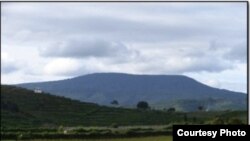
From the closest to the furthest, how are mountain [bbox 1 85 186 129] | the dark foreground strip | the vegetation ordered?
the dark foreground strip < the vegetation < mountain [bbox 1 85 186 129]

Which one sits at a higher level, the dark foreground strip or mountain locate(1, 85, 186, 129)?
mountain locate(1, 85, 186, 129)

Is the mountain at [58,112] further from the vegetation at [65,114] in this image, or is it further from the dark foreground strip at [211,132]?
the dark foreground strip at [211,132]

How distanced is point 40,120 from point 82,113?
840 centimetres

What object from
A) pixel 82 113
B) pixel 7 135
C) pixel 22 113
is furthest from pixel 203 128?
pixel 82 113

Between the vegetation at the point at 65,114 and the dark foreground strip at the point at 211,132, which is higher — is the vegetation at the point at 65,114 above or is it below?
above

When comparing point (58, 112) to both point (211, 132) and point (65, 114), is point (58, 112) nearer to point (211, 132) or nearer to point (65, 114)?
point (65, 114)

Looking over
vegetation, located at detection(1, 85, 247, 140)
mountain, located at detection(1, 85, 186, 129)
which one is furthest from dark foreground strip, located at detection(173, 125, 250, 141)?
mountain, located at detection(1, 85, 186, 129)

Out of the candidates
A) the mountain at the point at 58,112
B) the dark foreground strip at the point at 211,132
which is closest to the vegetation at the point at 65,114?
the mountain at the point at 58,112

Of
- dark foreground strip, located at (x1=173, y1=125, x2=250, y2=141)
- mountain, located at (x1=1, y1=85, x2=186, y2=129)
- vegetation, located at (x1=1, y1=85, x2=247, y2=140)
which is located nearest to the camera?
dark foreground strip, located at (x1=173, y1=125, x2=250, y2=141)

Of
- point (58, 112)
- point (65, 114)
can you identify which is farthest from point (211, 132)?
point (58, 112)

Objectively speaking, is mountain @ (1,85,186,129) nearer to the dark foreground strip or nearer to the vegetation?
the vegetation

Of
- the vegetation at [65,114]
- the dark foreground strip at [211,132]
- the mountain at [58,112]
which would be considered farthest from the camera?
the mountain at [58,112]

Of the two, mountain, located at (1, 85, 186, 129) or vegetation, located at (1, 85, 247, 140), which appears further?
mountain, located at (1, 85, 186, 129)

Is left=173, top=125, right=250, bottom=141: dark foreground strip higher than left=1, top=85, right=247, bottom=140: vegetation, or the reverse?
left=1, top=85, right=247, bottom=140: vegetation
